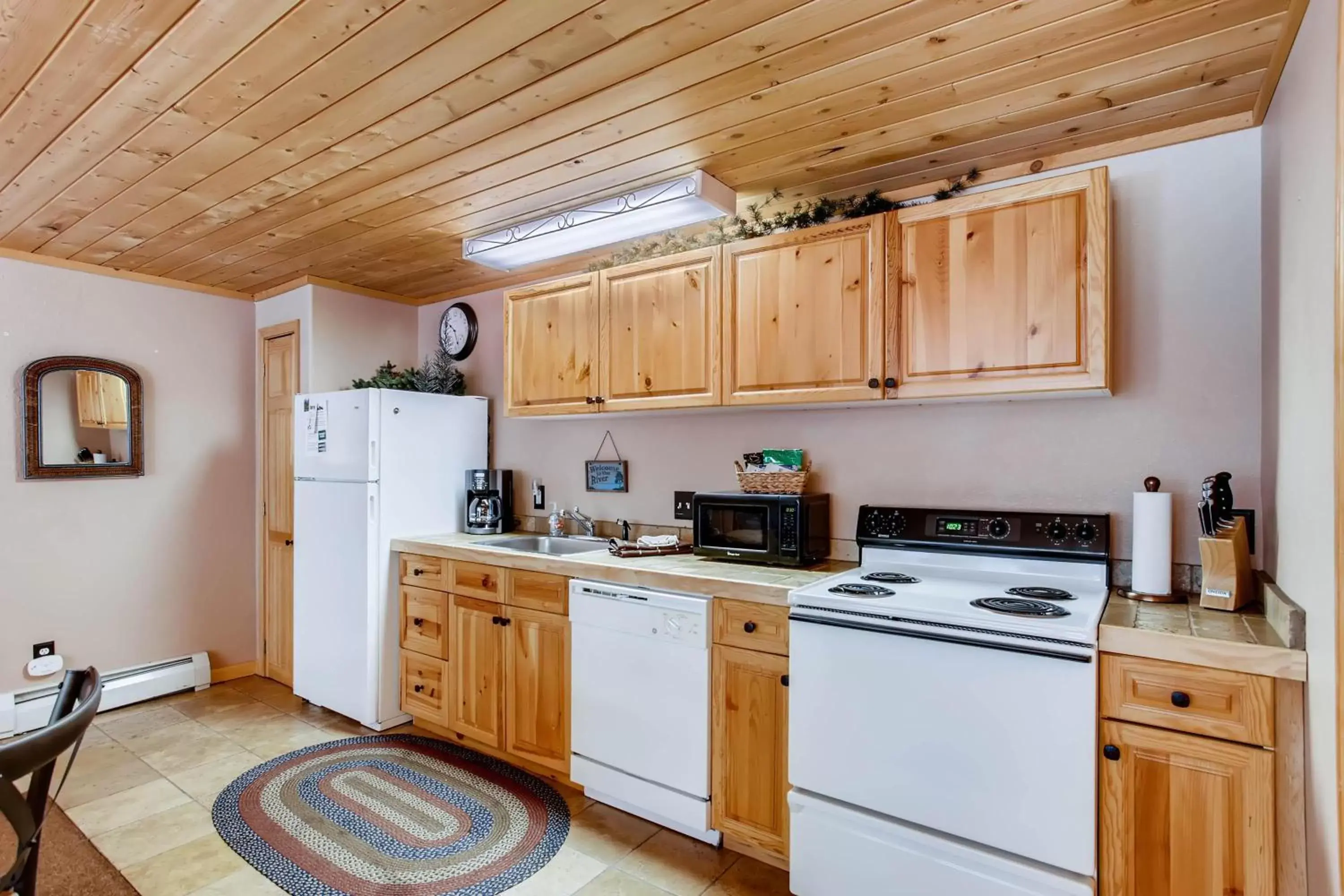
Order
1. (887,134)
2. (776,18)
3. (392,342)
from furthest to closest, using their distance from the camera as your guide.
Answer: (392,342), (887,134), (776,18)

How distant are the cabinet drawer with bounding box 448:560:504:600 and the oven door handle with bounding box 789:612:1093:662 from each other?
4.51 ft

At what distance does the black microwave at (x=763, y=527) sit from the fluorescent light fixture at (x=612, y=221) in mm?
1047

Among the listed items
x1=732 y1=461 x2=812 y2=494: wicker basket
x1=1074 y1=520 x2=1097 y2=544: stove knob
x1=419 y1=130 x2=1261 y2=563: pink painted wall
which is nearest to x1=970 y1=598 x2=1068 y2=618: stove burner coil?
x1=1074 y1=520 x2=1097 y2=544: stove knob

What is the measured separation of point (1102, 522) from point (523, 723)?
2224mm

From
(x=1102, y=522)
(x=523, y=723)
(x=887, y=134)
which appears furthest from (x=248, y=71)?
(x=1102, y=522)

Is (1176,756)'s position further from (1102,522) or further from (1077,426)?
(1077,426)

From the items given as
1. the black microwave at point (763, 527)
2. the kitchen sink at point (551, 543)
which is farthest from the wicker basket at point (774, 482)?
the kitchen sink at point (551, 543)

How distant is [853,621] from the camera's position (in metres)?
1.97

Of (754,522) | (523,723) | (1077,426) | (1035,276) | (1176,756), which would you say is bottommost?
(523,723)

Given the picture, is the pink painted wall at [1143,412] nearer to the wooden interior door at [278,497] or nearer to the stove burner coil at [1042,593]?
the stove burner coil at [1042,593]

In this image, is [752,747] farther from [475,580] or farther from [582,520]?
[582,520]

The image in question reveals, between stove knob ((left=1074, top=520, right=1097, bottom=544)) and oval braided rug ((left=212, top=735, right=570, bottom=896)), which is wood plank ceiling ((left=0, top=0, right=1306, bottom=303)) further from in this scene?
oval braided rug ((left=212, top=735, right=570, bottom=896))

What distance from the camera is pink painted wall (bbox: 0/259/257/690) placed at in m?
3.42

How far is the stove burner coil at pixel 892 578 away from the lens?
2.28 meters
